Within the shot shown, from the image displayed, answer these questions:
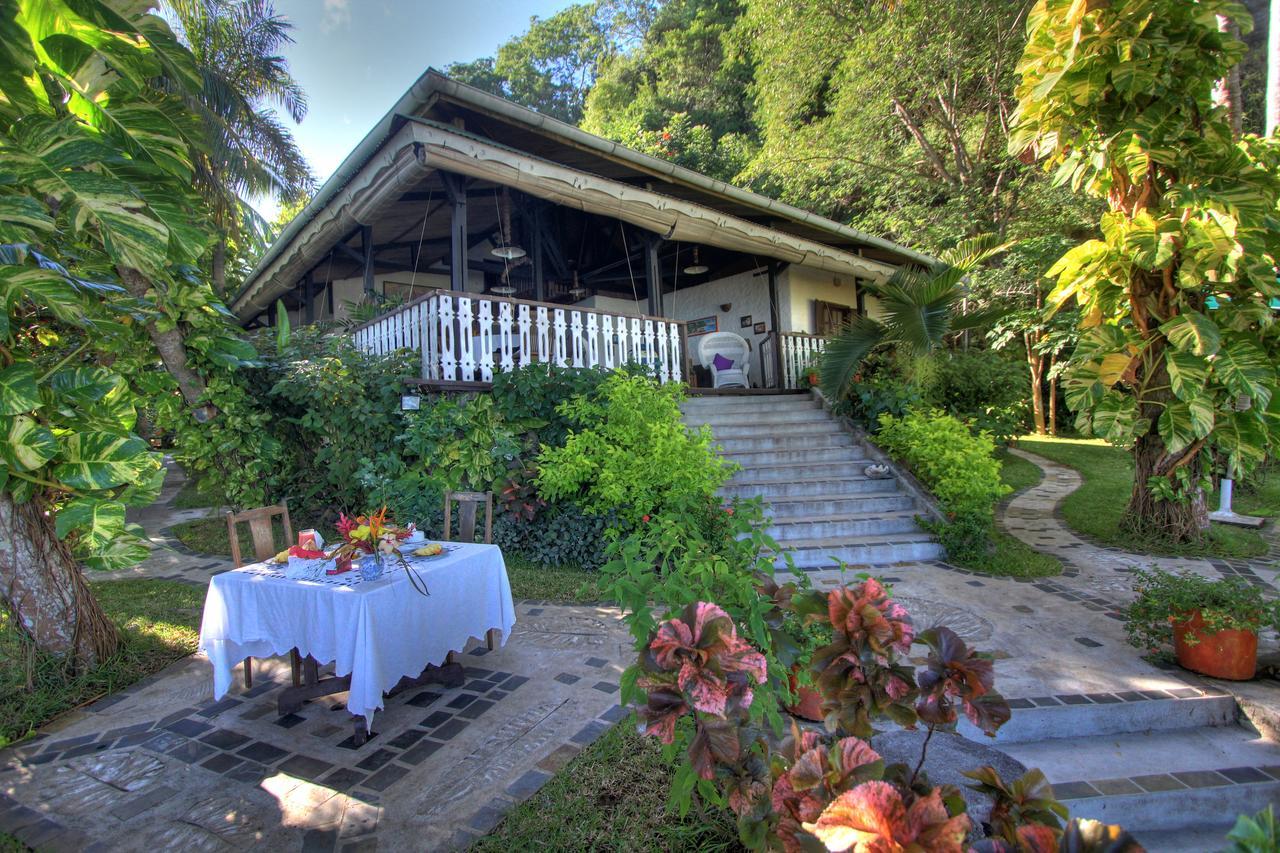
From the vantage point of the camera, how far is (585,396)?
19.9 ft

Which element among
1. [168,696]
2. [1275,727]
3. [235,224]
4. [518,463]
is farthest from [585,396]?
[235,224]

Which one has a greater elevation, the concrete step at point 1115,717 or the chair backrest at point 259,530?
the chair backrest at point 259,530

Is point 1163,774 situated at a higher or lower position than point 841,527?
lower

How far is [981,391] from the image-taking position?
29.1ft

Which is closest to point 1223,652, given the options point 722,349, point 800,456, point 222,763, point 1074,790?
point 1074,790

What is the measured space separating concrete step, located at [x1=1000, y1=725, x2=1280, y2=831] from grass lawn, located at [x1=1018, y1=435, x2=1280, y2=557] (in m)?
3.88

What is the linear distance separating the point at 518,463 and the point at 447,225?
5805mm

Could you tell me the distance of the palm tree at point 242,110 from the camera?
41.1ft

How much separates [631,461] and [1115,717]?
12.2ft

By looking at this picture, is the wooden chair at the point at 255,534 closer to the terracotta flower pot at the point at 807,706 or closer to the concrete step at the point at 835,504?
the terracotta flower pot at the point at 807,706

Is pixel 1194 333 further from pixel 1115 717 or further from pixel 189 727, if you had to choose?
pixel 189 727

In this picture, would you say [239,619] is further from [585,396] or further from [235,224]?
[235,224]

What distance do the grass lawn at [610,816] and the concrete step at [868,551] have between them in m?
3.36

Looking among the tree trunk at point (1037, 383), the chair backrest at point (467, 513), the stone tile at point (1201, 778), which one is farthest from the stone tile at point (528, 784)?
the tree trunk at point (1037, 383)
